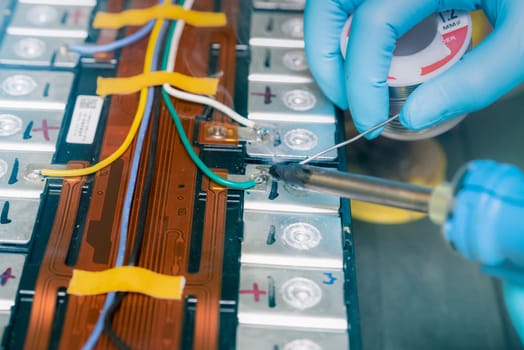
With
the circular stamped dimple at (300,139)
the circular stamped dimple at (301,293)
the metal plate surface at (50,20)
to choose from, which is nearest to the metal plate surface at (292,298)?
the circular stamped dimple at (301,293)

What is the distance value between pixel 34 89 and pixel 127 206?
594 mm

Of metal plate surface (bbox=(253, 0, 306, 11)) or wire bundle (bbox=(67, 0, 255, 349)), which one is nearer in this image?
wire bundle (bbox=(67, 0, 255, 349))

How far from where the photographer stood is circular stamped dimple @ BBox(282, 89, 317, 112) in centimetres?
207

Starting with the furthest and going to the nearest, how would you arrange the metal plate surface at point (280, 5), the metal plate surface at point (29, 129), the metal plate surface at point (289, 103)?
the metal plate surface at point (280, 5) < the metal plate surface at point (289, 103) < the metal plate surface at point (29, 129)

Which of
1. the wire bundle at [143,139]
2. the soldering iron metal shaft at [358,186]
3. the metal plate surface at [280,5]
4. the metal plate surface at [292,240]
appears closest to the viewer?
the soldering iron metal shaft at [358,186]

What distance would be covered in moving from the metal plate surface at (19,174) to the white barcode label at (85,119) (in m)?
0.10

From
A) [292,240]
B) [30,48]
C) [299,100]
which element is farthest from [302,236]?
[30,48]

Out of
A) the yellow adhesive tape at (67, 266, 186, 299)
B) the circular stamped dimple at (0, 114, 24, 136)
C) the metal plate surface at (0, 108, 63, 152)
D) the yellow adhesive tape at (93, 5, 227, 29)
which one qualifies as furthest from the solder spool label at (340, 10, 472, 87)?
the circular stamped dimple at (0, 114, 24, 136)

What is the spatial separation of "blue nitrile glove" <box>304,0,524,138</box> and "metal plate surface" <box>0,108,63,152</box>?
920 millimetres

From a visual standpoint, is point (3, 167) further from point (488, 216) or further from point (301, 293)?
point (488, 216)

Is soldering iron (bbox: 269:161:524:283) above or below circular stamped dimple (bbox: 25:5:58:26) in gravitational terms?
below

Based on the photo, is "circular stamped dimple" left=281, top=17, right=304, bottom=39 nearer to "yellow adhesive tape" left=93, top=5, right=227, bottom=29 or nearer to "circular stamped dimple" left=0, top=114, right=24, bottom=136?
"yellow adhesive tape" left=93, top=5, right=227, bottom=29

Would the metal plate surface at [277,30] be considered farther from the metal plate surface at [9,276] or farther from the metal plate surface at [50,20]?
the metal plate surface at [9,276]

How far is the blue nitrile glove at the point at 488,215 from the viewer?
1386mm
